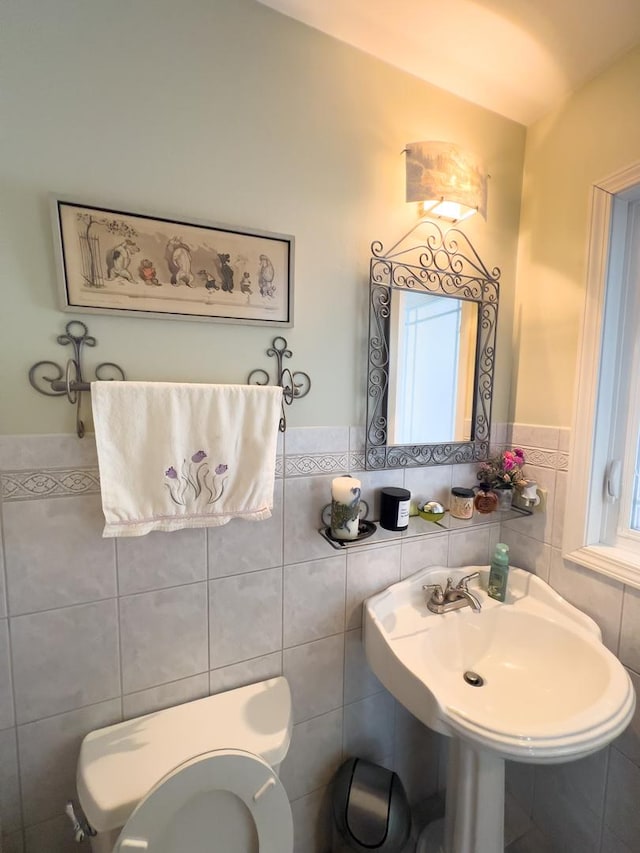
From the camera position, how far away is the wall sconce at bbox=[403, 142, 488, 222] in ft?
3.34

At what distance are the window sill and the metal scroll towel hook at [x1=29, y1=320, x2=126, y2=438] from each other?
149 cm

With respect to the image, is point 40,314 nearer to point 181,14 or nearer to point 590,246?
point 181,14

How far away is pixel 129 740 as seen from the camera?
2.81 feet

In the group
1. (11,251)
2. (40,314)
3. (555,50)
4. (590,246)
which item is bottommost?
(40,314)

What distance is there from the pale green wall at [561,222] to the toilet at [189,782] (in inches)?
51.2

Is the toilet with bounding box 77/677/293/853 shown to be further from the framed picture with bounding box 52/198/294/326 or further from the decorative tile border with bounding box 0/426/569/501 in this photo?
the framed picture with bounding box 52/198/294/326

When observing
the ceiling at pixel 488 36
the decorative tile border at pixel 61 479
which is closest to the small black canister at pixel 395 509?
the decorative tile border at pixel 61 479

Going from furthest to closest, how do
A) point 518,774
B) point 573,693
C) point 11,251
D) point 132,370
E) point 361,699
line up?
point 518,774, point 361,699, point 573,693, point 132,370, point 11,251

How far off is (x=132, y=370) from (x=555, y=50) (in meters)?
1.48

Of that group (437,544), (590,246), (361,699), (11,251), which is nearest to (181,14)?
(11,251)

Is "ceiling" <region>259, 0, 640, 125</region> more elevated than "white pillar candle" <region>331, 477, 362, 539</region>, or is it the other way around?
"ceiling" <region>259, 0, 640, 125</region>

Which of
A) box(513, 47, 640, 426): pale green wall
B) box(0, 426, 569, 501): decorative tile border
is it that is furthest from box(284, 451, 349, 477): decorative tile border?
box(513, 47, 640, 426): pale green wall

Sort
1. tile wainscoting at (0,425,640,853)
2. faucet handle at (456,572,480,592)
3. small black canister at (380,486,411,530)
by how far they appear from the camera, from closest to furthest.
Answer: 1. tile wainscoting at (0,425,640,853)
2. small black canister at (380,486,411,530)
3. faucet handle at (456,572,480,592)

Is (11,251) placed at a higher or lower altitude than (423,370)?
higher
